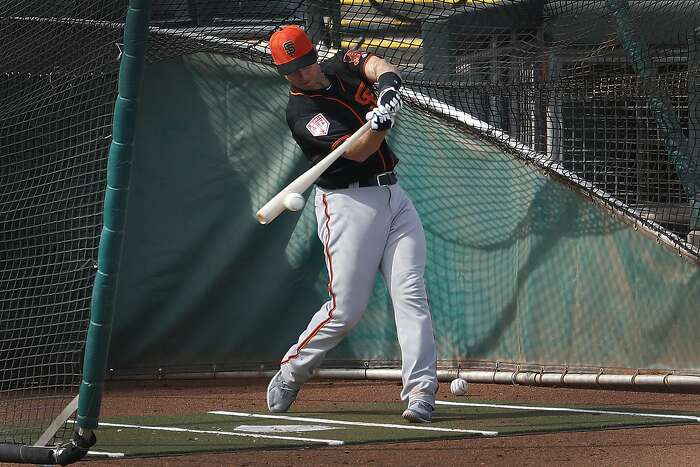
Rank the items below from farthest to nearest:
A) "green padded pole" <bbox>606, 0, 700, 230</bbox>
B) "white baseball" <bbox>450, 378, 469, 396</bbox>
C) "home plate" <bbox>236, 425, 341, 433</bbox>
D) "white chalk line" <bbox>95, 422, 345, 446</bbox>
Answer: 1. "white baseball" <bbox>450, 378, 469, 396</bbox>
2. "green padded pole" <bbox>606, 0, 700, 230</bbox>
3. "home plate" <bbox>236, 425, 341, 433</bbox>
4. "white chalk line" <bbox>95, 422, 345, 446</bbox>

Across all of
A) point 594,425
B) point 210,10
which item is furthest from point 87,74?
point 594,425

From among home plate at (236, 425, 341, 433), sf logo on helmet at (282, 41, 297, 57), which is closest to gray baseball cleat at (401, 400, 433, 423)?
home plate at (236, 425, 341, 433)

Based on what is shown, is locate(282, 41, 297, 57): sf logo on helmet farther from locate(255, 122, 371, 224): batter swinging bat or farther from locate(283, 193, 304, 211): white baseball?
locate(283, 193, 304, 211): white baseball

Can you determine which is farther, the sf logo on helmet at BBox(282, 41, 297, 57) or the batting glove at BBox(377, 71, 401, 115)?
the sf logo on helmet at BBox(282, 41, 297, 57)

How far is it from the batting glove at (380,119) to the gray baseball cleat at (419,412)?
1.36 m

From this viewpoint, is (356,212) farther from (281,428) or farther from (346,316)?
(281,428)

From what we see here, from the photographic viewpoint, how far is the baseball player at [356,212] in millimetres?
6039

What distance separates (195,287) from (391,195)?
9.68ft

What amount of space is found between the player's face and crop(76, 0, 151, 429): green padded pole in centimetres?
173

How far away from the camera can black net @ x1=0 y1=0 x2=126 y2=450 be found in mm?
6223

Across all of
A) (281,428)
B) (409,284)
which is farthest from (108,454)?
(409,284)

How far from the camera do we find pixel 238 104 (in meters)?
8.78

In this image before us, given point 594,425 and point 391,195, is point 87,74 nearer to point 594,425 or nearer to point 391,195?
point 391,195

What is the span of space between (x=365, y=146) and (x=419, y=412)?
132 centimetres
